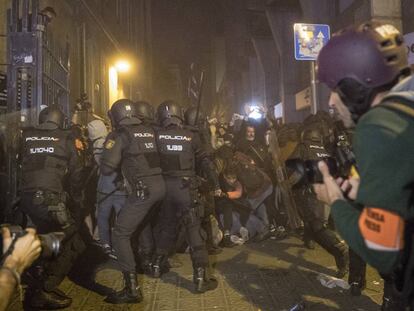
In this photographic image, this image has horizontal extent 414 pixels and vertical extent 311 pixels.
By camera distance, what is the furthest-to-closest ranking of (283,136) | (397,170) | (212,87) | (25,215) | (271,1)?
(212,87), (271,1), (283,136), (25,215), (397,170)

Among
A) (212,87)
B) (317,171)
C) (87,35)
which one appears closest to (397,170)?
(317,171)

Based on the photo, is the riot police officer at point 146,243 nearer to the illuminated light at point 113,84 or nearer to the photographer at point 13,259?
the photographer at point 13,259

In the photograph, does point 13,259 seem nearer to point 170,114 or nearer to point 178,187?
point 178,187

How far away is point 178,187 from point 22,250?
3295 mm

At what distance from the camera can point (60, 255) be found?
14.3 feet

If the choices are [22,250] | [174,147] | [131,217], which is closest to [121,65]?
[174,147]

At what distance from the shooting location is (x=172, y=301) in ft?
14.5

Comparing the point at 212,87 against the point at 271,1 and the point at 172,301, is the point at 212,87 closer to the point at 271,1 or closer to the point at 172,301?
the point at 271,1

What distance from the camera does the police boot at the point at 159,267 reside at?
207 inches

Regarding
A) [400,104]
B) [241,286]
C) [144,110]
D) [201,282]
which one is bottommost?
[241,286]

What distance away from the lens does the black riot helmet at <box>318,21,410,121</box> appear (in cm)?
175

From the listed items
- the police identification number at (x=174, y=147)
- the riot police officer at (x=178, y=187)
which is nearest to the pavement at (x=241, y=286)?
the riot police officer at (x=178, y=187)

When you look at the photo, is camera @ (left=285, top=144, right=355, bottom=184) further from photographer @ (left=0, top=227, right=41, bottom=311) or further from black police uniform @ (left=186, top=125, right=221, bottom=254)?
black police uniform @ (left=186, top=125, right=221, bottom=254)

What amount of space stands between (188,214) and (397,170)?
3.77 metres
